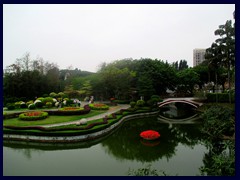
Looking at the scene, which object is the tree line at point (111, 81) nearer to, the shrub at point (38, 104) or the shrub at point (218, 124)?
the shrub at point (38, 104)

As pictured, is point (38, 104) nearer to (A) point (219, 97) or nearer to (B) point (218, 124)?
(B) point (218, 124)

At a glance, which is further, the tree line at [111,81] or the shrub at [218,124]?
the tree line at [111,81]

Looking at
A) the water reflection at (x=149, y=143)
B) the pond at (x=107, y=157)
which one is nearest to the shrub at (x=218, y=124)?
the pond at (x=107, y=157)

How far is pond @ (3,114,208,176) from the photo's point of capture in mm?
8625

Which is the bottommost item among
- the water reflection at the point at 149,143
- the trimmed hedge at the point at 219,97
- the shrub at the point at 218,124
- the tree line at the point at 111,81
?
the water reflection at the point at 149,143

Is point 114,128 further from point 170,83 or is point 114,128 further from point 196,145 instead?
point 170,83

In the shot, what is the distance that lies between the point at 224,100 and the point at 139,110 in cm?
1335

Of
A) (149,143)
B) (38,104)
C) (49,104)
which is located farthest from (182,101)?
(38,104)

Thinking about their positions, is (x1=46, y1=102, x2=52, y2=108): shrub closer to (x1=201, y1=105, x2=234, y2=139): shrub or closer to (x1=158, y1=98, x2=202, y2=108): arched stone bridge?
(x1=158, y1=98, x2=202, y2=108): arched stone bridge

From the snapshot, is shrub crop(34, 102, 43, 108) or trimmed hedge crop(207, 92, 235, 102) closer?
shrub crop(34, 102, 43, 108)

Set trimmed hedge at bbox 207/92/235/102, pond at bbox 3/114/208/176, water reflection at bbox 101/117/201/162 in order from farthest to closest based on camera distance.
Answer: trimmed hedge at bbox 207/92/235/102 < water reflection at bbox 101/117/201/162 < pond at bbox 3/114/208/176

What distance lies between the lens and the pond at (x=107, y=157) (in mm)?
8625

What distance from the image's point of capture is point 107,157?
10.4 m

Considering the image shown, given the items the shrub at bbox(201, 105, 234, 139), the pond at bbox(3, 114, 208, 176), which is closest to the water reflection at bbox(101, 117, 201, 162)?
the pond at bbox(3, 114, 208, 176)
